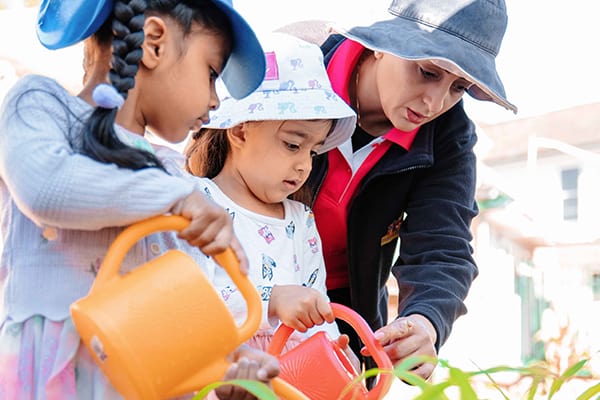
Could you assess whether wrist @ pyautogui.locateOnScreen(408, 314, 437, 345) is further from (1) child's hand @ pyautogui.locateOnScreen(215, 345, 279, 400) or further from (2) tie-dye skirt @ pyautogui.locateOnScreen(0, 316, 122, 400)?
(2) tie-dye skirt @ pyautogui.locateOnScreen(0, 316, 122, 400)

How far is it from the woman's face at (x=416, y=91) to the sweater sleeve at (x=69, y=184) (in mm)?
885

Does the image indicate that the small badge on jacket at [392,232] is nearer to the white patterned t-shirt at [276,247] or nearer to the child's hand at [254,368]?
the white patterned t-shirt at [276,247]

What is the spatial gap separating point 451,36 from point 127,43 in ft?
2.84

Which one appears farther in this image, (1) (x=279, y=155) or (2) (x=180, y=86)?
(1) (x=279, y=155)

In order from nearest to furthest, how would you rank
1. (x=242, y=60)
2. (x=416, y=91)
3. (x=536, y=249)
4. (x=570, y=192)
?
(x=242, y=60), (x=416, y=91), (x=536, y=249), (x=570, y=192)

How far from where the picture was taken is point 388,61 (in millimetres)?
2074

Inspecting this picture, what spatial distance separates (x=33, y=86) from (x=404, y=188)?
1.09m

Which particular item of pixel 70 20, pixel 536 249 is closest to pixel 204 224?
pixel 70 20

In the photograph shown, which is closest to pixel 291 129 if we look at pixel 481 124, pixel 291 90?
pixel 291 90

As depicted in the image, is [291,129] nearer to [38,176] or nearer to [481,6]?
[481,6]

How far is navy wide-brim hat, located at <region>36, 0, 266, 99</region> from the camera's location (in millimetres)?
1362

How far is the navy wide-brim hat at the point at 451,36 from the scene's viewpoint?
191 cm

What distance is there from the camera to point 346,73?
7.01 ft

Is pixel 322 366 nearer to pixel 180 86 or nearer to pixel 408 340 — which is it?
pixel 408 340
